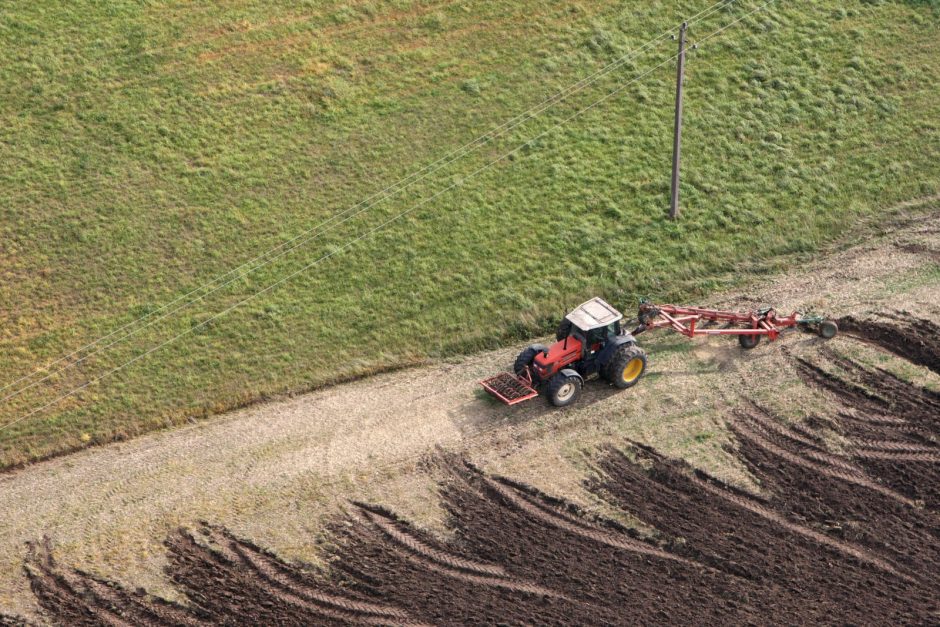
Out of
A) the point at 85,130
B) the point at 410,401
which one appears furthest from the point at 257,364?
the point at 85,130

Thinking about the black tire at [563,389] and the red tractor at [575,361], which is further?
the red tractor at [575,361]

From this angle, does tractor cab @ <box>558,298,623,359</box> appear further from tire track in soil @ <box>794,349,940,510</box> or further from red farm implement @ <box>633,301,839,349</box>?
tire track in soil @ <box>794,349,940,510</box>

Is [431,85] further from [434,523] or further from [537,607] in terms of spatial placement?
[537,607]

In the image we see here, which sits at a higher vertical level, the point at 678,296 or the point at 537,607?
the point at 678,296

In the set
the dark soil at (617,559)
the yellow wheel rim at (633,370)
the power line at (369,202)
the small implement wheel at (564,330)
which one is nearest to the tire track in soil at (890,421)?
the dark soil at (617,559)

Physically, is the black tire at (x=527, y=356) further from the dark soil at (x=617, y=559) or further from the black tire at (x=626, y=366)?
the dark soil at (x=617, y=559)

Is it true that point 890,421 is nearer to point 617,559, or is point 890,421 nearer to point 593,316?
point 593,316

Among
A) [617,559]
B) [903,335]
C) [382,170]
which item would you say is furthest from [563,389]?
[382,170]
